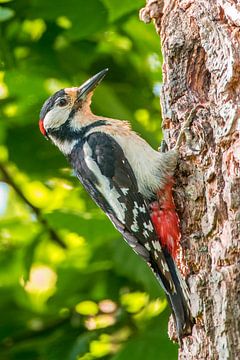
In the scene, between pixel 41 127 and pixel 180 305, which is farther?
pixel 41 127

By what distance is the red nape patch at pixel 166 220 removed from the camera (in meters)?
4.22

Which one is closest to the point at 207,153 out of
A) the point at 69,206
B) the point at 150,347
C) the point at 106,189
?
the point at 106,189

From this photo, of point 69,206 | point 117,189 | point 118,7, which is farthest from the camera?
point 69,206

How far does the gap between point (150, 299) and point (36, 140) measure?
128 cm

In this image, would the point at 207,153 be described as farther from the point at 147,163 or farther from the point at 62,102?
the point at 62,102

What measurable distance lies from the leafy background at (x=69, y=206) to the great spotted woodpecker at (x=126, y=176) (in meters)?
0.38

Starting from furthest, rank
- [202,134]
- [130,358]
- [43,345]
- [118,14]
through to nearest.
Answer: [43,345], [118,14], [130,358], [202,134]

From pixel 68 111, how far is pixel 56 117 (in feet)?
0.26

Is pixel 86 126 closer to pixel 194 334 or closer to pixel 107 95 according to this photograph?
pixel 107 95

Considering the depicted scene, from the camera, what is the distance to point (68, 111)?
5254mm

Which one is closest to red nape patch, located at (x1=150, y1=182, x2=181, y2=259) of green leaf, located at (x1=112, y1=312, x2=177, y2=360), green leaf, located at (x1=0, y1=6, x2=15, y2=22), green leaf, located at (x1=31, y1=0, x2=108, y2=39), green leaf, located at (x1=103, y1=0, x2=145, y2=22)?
green leaf, located at (x1=112, y1=312, x2=177, y2=360)

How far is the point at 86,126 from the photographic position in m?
5.16

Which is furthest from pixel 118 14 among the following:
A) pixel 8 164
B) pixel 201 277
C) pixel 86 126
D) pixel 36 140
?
pixel 201 277

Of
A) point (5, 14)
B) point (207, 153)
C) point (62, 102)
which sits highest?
point (5, 14)
